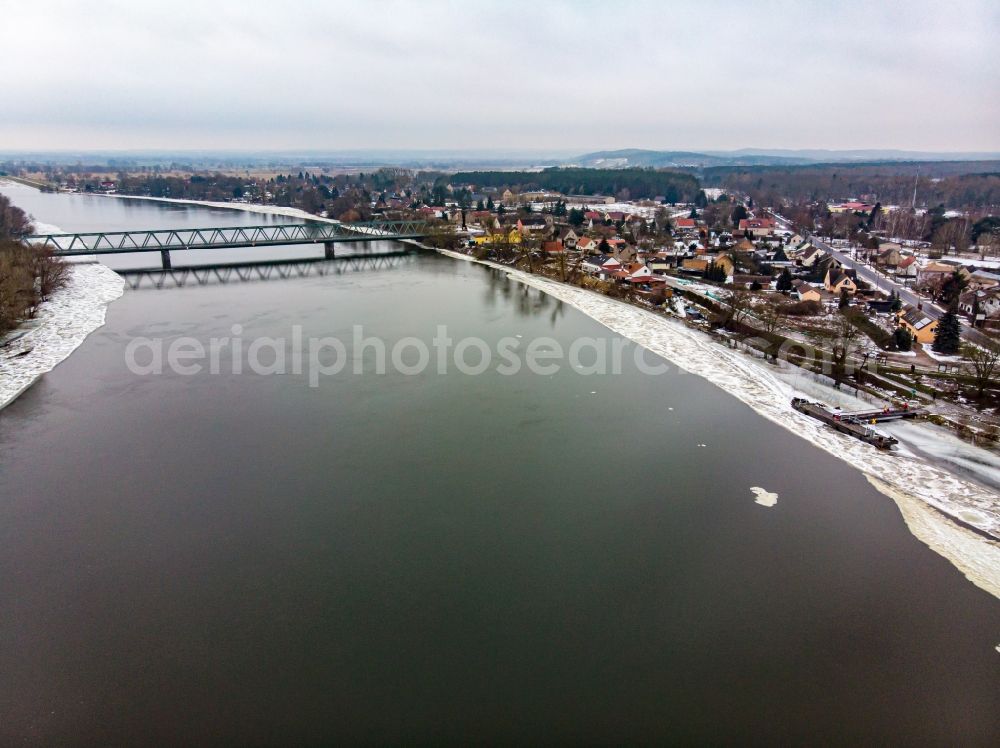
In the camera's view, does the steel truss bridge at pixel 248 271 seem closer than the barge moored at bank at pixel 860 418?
No

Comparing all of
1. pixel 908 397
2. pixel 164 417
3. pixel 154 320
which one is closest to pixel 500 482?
pixel 164 417

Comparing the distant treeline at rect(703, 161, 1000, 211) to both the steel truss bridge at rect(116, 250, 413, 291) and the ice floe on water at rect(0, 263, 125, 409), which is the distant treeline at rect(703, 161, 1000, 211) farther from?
the ice floe on water at rect(0, 263, 125, 409)

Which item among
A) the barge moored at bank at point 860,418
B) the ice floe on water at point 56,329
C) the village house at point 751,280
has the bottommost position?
the barge moored at bank at point 860,418

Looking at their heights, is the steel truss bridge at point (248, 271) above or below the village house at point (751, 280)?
above

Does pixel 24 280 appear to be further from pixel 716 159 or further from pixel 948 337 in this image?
pixel 716 159

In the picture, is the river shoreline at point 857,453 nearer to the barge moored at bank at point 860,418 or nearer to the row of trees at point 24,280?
the barge moored at bank at point 860,418

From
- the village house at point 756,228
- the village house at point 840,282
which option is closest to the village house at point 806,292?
the village house at point 840,282
